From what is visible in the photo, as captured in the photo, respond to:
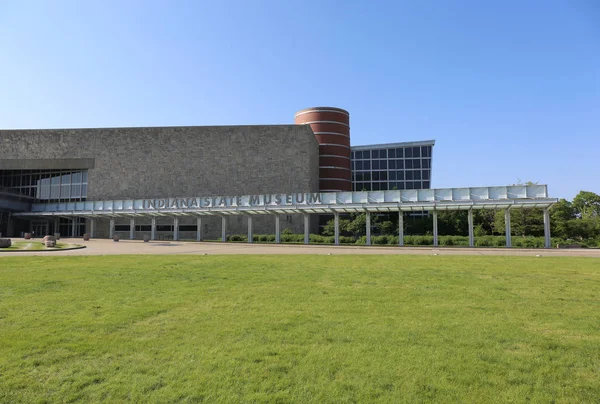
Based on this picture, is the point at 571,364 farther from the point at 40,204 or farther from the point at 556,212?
the point at 40,204

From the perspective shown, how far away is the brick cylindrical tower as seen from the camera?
64.7m

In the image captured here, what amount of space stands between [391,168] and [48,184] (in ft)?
179

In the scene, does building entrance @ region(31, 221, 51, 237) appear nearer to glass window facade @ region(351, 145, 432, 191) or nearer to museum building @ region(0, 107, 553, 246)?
museum building @ region(0, 107, 553, 246)

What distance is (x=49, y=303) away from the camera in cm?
841

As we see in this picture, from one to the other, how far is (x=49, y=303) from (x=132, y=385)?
5.13 metres

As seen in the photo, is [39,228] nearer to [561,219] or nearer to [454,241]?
[454,241]

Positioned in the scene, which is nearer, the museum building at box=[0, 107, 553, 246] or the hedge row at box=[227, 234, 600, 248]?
the hedge row at box=[227, 234, 600, 248]

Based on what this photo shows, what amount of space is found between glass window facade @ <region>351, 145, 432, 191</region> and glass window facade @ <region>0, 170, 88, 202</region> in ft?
141

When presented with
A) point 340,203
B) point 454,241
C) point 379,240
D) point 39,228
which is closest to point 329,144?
point 340,203

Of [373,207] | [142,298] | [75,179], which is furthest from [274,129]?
[142,298]

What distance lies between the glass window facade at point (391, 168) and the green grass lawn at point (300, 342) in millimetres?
58352

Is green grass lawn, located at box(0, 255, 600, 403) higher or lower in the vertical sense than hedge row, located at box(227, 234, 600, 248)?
lower

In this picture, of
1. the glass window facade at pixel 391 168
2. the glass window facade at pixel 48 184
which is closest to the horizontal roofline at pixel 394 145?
the glass window facade at pixel 391 168

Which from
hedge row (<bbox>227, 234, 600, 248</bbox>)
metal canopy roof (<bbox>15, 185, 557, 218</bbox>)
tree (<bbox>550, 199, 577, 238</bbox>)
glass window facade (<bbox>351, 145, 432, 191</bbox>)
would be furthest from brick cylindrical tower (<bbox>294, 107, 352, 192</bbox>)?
tree (<bbox>550, 199, 577, 238</bbox>)
